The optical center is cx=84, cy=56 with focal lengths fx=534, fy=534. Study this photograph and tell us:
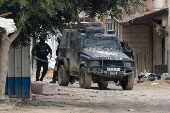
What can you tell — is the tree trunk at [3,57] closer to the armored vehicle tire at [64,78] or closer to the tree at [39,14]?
the tree at [39,14]

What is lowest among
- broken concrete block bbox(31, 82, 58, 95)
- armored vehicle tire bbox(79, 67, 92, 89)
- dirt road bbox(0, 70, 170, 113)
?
dirt road bbox(0, 70, 170, 113)

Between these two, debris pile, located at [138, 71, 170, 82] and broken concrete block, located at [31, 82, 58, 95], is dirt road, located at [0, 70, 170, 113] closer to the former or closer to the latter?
broken concrete block, located at [31, 82, 58, 95]

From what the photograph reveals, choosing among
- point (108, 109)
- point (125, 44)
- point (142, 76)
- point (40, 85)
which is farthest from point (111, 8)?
point (142, 76)

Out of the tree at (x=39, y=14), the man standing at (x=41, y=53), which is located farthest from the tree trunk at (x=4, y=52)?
the man standing at (x=41, y=53)

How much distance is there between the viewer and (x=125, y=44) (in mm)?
20594

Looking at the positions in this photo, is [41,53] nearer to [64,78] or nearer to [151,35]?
[64,78]

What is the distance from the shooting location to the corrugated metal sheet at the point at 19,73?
13008 millimetres

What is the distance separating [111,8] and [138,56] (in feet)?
59.1

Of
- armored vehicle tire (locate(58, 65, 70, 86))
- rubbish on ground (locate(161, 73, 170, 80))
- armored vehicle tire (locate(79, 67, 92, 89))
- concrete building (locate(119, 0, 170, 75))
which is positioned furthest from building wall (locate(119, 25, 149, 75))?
armored vehicle tire (locate(79, 67, 92, 89))

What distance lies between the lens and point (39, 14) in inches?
433

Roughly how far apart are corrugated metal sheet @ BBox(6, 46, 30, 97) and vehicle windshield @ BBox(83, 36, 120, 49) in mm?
5962

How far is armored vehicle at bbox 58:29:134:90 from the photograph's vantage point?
17.8 m

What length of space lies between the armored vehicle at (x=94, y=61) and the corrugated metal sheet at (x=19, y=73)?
4.81m

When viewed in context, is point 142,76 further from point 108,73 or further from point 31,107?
point 31,107
